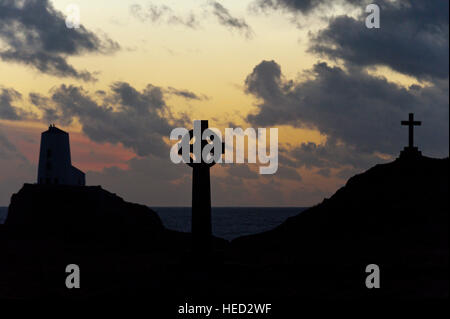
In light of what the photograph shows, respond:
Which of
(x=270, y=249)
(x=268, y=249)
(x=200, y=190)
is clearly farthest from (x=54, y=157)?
(x=200, y=190)

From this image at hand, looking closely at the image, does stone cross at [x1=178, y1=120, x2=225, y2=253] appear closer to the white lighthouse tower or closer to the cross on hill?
the cross on hill

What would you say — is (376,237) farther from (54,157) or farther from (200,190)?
(54,157)

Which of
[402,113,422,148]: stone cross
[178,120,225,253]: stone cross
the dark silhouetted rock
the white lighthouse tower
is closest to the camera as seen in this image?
[178,120,225,253]: stone cross

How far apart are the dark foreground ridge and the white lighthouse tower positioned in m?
1.29

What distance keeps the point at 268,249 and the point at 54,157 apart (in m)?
25.2

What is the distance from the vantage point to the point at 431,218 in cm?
2806

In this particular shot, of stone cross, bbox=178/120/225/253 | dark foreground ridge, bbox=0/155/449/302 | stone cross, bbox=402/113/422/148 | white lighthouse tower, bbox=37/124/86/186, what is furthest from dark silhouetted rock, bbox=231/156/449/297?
white lighthouse tower, bbox=37/124/86/186

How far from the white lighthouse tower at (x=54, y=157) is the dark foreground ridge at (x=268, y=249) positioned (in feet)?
4.23

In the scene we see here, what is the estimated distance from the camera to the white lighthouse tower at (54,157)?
5222 cm

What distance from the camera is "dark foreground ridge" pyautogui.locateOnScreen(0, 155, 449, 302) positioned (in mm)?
20875
